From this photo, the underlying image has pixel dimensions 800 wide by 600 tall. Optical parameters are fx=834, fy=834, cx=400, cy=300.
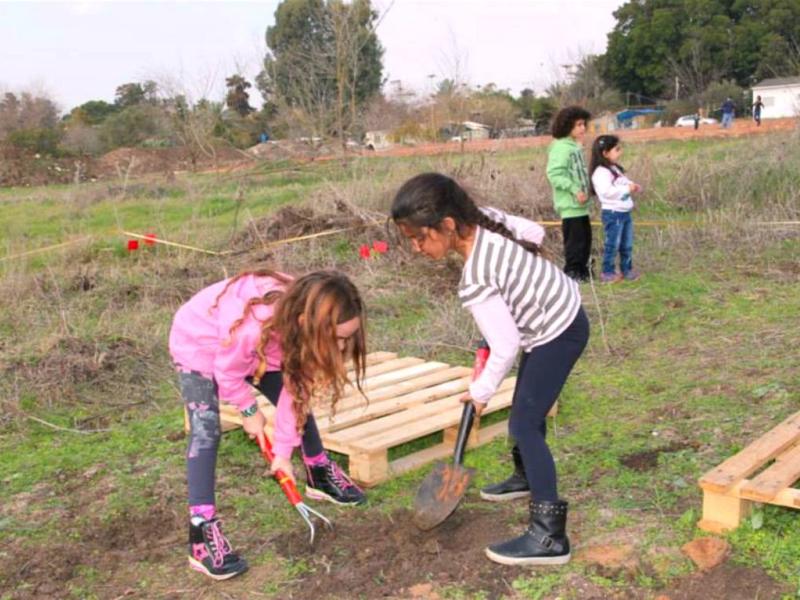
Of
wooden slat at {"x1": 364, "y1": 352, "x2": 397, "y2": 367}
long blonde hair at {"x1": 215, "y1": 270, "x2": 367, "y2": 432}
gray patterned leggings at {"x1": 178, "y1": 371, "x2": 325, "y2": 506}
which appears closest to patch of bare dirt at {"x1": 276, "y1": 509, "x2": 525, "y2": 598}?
gray patterned leggings at {"x1": 178, "y1": 371, "x2": 325, "y2": 506}

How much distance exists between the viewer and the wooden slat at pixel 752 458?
9.62 ft

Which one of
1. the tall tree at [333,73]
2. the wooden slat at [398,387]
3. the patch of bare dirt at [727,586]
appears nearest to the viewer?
the patch of bare dirt at [727,586]

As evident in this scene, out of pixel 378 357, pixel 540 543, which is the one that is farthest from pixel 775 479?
pixel 378 357

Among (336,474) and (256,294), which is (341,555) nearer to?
(336,474)

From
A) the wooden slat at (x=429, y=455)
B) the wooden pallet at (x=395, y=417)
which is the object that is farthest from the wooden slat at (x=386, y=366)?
the wooden slat at (x=429, y=455)

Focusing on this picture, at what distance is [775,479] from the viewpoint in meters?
2.98

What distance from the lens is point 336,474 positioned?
3.51 meters

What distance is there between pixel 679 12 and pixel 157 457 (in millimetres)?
50544

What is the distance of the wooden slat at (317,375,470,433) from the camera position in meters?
4.11

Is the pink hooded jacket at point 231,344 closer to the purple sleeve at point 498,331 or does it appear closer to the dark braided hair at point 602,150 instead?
the purple sleeve at point 498,331

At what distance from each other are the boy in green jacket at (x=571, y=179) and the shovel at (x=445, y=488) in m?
4.14

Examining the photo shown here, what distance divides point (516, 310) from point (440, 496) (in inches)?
29.6

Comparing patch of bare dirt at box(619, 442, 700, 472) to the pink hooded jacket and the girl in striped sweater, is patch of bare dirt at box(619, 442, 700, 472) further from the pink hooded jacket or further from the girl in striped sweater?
the pink hooded jacket

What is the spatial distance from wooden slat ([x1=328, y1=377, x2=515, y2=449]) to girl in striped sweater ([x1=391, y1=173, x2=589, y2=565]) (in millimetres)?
992
